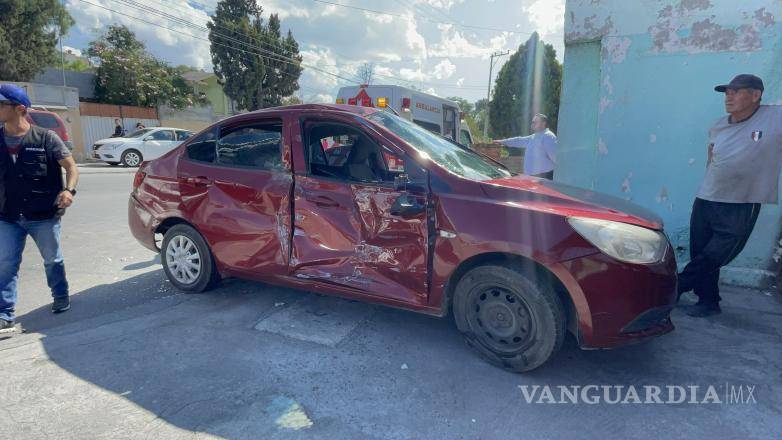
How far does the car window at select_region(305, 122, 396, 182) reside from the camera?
3076 mm

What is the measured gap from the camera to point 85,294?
3.97 m

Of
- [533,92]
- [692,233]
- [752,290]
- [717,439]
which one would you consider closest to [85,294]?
[717,439]

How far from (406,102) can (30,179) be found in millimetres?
6201

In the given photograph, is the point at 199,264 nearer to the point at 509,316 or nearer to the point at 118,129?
the point at 509,316

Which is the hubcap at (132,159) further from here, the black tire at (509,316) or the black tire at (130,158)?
the black tire at (509,316)

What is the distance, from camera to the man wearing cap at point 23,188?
312 centimetres

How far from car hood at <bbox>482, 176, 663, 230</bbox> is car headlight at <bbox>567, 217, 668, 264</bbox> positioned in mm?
58

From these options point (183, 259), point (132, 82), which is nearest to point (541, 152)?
point (183, 259)

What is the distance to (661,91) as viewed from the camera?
462 cm

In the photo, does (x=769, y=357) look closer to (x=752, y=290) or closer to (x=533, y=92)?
(x=752, y=290)

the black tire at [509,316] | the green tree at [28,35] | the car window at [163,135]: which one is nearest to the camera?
the black tire at [509,316]

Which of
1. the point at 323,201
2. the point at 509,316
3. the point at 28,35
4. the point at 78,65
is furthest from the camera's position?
the point at 78,65

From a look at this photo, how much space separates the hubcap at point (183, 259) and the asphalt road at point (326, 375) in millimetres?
204

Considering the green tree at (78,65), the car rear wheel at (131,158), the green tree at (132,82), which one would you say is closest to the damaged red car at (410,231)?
the car rear wheel at (131,158)
